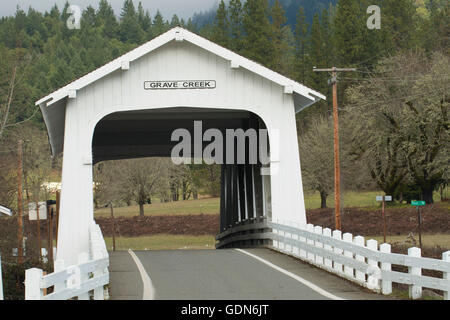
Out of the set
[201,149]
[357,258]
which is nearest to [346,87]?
Result: [201,149]

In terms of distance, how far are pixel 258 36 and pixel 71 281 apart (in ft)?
221

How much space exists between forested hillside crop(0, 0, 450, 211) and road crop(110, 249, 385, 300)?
20.1 m

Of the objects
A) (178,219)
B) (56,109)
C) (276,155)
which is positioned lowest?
(178,219)

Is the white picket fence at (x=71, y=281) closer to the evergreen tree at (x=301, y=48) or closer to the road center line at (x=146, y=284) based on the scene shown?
the road center line at (x=146, y=284)

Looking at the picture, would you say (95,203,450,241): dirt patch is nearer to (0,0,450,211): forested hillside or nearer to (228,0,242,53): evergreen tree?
(0,0,450,211): forested hillside

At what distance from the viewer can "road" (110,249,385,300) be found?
36.2 ft

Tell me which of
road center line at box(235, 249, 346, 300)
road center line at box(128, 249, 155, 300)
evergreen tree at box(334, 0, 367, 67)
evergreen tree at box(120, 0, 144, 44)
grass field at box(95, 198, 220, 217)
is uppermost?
evergreen tree at box(120, 0, 144, 44)

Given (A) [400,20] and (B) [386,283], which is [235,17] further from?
(B) [386,283]

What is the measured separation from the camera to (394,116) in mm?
48188

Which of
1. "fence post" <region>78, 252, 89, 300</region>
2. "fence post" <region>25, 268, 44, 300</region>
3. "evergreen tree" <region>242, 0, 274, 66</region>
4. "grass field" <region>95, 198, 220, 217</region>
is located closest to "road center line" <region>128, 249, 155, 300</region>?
"fence post" <region>78, 252, 89, 300</region>

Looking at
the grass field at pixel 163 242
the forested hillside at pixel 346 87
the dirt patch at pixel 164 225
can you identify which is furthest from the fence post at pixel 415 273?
the dirt patch at pixel 164 225
